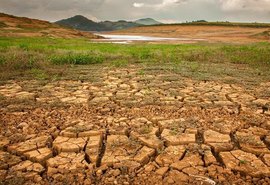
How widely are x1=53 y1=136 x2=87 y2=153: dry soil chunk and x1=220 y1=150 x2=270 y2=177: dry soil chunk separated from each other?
1497 mm

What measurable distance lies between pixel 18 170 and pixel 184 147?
1671 millimetres

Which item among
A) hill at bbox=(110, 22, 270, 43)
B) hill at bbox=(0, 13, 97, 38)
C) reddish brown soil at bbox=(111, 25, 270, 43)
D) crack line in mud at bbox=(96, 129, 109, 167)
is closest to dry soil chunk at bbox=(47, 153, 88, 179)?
crack line in mud at bbox=(96, 129, 109, 167)

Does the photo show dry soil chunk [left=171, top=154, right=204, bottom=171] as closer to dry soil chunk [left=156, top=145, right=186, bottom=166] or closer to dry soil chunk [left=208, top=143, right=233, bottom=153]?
dry soil chunk [left=156, top=145, right=186, bottom=166]

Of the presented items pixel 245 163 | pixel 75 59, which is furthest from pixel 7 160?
pixel 75 59

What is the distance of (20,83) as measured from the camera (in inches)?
219

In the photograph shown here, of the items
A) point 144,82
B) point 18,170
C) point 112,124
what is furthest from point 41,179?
point 144,82

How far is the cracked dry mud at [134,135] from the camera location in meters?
2.37

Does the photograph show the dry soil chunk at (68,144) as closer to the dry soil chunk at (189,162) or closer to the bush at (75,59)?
the dry soil chunk at (189,162)

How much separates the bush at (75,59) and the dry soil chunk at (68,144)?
5.42 meters

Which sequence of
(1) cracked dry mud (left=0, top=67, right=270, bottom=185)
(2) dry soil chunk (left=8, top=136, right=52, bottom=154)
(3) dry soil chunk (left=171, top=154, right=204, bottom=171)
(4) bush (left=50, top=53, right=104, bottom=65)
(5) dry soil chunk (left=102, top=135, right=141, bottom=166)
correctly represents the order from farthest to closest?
(4) bush (left=50, top=53, right=104, bottom=65), (2) dry soil chunk (left=8, top=136, right=52, bottom=154), (5) dry soil chunk (left=102, top=135, right=141, bottom=166), (3) dry soil chunk (left=171, top=154, right=204, bottom=171), (1) cracked dry mud (left=0, top=67, right=270, bottom=185)

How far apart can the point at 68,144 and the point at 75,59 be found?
574 cm

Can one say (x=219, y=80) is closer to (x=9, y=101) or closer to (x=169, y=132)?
(x=169, y=132)

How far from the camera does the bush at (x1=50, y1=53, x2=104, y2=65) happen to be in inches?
322

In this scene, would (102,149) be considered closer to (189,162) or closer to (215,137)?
(189,162)
